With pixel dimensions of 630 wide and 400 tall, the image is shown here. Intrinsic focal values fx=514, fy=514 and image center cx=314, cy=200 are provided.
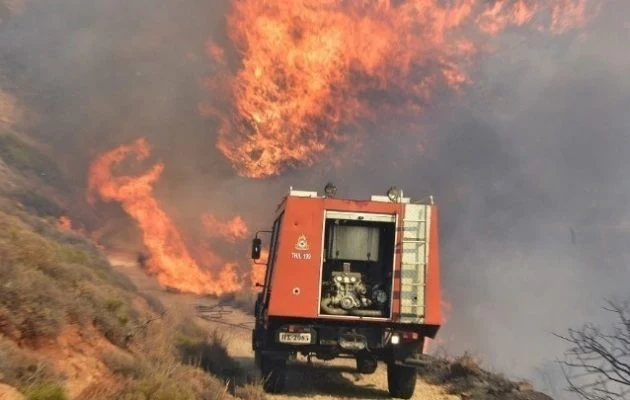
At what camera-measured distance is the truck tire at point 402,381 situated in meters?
9.93

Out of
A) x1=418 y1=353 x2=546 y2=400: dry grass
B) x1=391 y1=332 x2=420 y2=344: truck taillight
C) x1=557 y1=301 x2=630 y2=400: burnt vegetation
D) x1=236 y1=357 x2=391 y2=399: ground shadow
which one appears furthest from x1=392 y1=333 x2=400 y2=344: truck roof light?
x1=557 y1=301 x2=630 y2=400: burnt vegetation

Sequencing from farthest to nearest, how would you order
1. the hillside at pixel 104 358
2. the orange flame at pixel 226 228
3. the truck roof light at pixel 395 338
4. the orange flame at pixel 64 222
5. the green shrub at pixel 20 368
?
the orange flame at pixel 226 228 < the orange flame at pixel 64 222 < the truck roof light at pixel 395 338 < the hillside at pixel 104 358 < the green shrub at pixel 20 368

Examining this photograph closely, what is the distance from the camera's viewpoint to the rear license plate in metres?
9.34

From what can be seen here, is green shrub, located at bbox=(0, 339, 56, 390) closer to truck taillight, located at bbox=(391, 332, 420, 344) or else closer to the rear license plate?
the rear license plate

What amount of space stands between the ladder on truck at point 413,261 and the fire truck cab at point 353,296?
0.7 inches

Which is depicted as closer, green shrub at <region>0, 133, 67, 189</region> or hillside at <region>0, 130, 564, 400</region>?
hillside at <region>0, 130, 564, 400</region>

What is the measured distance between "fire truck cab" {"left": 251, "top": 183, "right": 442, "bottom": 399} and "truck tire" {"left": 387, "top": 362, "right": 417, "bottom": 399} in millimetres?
19

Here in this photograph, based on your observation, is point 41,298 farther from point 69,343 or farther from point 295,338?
point 295,338

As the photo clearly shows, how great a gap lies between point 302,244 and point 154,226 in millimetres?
28471

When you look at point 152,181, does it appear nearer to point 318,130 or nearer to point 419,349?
point 318,130

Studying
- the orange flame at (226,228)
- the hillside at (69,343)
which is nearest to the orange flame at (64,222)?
the orange flame at (226,228)

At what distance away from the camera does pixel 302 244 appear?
962 centimetres

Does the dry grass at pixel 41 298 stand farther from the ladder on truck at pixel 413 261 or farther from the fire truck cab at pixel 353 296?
the ladder on truck at pixel 413 261

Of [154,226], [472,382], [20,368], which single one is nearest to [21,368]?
[20,368]
